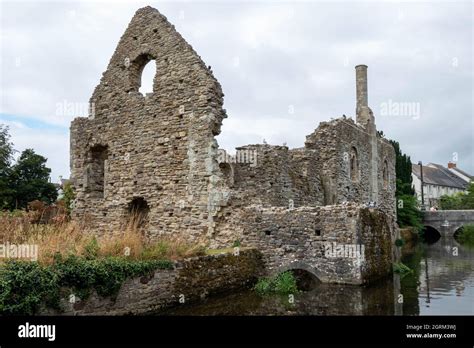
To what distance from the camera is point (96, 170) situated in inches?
668

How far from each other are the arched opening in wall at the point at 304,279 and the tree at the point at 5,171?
876 inches

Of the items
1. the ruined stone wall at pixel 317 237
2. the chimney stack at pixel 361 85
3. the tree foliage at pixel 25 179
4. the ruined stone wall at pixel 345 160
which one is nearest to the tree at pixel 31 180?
the tree foliage at pixel 25 179

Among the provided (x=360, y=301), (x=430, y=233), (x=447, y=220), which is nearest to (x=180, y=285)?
(x=360, y=301)

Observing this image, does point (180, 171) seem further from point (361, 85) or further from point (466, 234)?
point (466, 234)

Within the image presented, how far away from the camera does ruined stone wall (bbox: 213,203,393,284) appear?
12031 mm

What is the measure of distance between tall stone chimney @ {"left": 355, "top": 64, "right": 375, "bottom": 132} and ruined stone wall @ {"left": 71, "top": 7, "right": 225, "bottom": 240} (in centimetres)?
1913

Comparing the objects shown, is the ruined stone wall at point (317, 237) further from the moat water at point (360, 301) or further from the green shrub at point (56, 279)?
the green shrub at point (56, 279)

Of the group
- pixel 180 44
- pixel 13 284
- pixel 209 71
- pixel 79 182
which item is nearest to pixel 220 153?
pixel 209 71

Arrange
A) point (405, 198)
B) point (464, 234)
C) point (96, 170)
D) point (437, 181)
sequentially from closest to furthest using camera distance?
point (96, 170) < point (464, 234) < point (405, 198) < point (437, 181)

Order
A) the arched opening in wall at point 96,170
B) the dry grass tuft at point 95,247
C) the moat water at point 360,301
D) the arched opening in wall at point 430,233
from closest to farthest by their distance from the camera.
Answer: the dry grass tuft at point 95,247 < the moat water at point 360,301 < the arched opening in wall at point 96,170 < the arched opening in wall at point 430,233

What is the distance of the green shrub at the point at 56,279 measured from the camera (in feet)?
22.4

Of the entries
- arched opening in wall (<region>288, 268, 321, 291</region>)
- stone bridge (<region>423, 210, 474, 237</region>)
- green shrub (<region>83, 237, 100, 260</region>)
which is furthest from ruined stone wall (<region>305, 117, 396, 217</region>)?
green shrub (<region>83, 237, 100, 260</region>)

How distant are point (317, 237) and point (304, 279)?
4.12 ft

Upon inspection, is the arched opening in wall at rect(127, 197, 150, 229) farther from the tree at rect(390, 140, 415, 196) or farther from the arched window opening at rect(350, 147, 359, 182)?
the tree at rect(390, 140, 415, 196)
